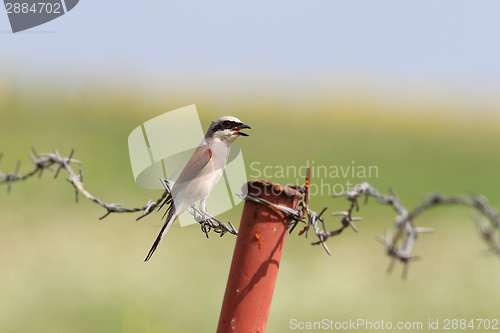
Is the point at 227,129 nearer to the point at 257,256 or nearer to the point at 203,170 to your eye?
the point at 203,170

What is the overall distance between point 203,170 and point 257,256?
86.0 inches

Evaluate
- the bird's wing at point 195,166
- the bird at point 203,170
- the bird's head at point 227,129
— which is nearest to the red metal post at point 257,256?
the bird at point 203,170

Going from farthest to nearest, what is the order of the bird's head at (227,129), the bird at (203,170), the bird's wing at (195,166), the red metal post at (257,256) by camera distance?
the bird's head at (227,129)
the bird's wing at (195,166)
the bird at (203,170)
the red metal post at (257,256)

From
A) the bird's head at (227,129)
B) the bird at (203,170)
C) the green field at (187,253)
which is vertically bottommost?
the green field at (187,253)

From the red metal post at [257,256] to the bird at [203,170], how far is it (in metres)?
1.65

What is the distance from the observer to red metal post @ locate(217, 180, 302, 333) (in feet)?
6.46

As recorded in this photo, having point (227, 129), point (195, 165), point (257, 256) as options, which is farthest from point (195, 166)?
point (257, 256)

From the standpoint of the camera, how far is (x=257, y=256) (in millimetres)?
1981

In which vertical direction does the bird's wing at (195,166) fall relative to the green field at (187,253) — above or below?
above

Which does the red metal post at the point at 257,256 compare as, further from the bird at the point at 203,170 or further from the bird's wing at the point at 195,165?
the bird's wing at the point at 195,165

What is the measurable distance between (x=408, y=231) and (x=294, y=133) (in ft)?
46.8

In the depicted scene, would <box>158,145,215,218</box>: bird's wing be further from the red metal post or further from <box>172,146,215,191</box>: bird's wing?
the red metal post

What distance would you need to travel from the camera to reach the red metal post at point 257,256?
6.46 feet

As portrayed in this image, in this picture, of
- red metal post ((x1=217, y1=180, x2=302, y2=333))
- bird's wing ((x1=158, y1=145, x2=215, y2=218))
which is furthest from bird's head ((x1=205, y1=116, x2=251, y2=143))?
red metal post ((x1=217, y1=180, x2=302, y2=333))
